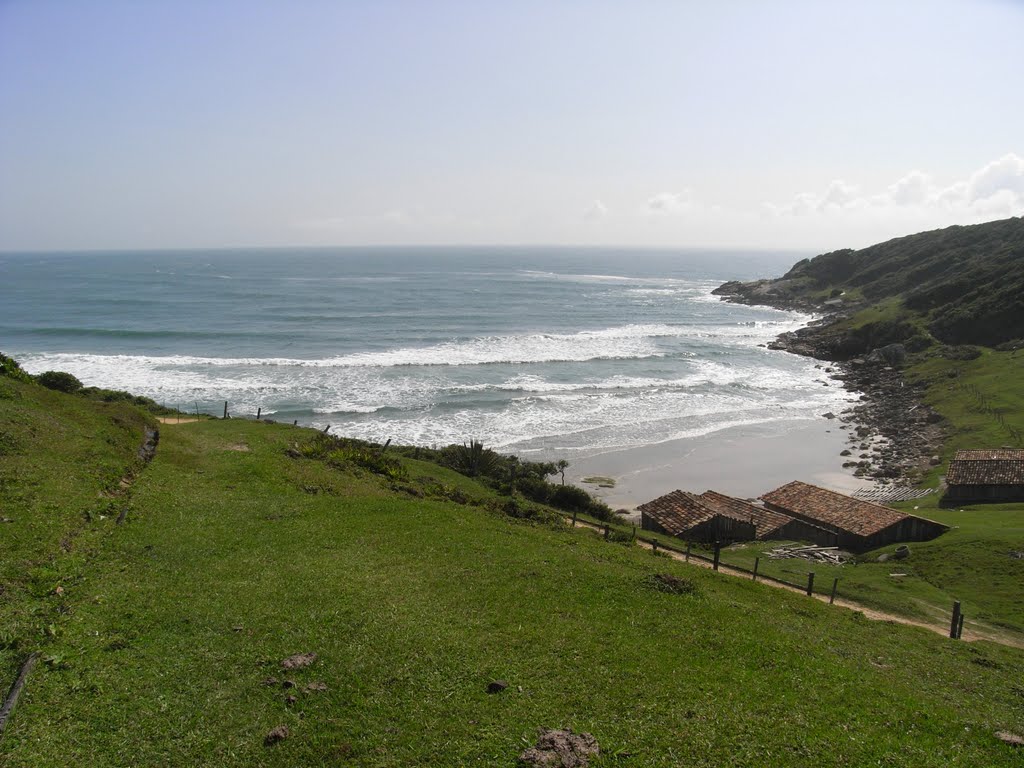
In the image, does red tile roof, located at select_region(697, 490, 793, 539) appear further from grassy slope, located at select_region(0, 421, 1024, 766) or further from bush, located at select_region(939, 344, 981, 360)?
bush, located at select_region(939, 344, 981, 360)

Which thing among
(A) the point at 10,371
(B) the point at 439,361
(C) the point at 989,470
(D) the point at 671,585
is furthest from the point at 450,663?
(B) the point at 439,361

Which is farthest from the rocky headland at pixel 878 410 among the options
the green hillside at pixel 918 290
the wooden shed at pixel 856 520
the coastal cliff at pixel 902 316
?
the wooden shed at pixel 856 520

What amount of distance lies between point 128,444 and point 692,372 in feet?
196

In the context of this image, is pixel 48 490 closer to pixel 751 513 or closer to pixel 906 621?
pixel 906 621

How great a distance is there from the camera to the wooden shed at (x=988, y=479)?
3459 centimetres

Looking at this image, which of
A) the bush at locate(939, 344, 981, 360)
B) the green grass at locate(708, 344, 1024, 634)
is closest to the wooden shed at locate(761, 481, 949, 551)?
the green grass at locate(708, 344, 1024, 634)

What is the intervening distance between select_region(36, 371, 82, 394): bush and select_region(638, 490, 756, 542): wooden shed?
29810mm

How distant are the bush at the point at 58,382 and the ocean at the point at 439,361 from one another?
19.5m

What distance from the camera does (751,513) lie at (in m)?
32.7

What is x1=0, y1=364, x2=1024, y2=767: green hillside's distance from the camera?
36.1 ft

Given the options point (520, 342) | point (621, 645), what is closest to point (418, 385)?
point (520, 342)

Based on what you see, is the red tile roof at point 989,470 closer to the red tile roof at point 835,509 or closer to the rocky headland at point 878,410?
the rocky headland at point 878,410

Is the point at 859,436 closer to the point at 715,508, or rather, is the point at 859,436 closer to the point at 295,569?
the point at 715,508

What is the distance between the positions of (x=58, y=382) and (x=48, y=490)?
15809mm
